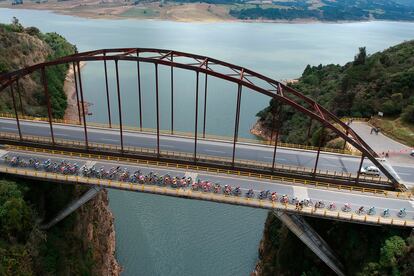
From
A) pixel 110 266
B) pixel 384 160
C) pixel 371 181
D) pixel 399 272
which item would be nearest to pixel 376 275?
pixel 399 272

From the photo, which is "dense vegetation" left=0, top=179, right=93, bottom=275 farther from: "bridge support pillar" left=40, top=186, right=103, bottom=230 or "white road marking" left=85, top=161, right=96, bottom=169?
"white road marking" left=85, top=161, right=96, bottom=169

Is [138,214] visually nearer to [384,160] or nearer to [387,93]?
[384,160]

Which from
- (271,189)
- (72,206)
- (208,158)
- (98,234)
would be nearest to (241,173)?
(208,158)

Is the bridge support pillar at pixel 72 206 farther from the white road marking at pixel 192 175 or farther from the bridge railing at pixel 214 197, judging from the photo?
the white road marking at pixel 192 175

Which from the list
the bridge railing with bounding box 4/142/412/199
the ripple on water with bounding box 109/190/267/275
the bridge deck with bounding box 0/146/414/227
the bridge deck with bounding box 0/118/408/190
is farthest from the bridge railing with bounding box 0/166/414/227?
the ripple on water with bounding box 109/190/267/275

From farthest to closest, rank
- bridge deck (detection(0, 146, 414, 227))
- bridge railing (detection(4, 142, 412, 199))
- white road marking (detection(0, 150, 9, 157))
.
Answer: white road marking (detection(0, 150, 9, 157)), bridge railing (detection(4, 142, 412, 199)), bridge deck (detection(0, 146, 414, 227))

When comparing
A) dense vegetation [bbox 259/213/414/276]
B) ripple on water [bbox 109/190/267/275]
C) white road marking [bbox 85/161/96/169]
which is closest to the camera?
dense vegetation [bbox 259/213/414/276]
